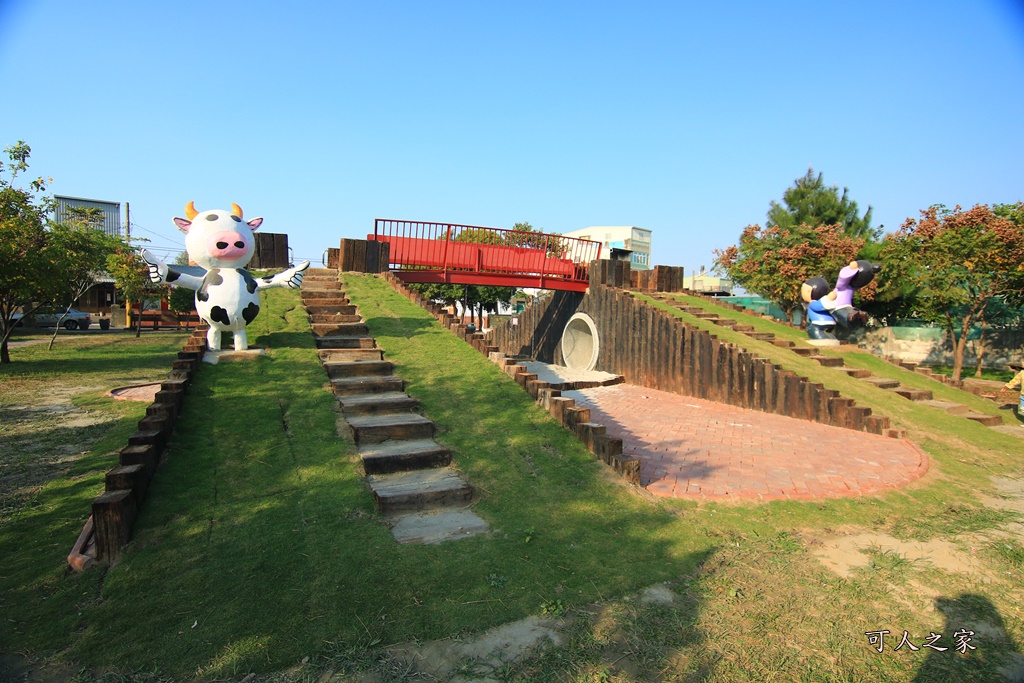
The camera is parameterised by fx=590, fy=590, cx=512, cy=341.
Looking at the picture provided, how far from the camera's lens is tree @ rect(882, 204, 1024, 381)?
15.4m

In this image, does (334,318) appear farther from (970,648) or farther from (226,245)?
(970,648)

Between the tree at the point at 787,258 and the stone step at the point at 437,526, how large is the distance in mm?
19038

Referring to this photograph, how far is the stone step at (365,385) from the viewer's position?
7.12 m

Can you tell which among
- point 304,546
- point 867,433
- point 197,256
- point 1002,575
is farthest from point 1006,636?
point 197,256

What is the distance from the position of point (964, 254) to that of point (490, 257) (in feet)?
42.6

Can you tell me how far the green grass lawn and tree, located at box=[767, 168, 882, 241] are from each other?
29493 mm

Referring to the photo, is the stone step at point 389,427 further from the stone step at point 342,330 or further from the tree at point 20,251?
the tree at point 20,251

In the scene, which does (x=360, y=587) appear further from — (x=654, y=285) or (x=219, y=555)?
(x=654, y=285)

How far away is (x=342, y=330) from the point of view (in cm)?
907

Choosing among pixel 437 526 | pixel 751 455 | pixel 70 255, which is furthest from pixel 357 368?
pixel 70 255

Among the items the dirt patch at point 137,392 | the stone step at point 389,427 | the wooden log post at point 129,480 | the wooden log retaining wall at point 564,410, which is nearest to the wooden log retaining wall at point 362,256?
the wooden log retaining wall at point 564,410

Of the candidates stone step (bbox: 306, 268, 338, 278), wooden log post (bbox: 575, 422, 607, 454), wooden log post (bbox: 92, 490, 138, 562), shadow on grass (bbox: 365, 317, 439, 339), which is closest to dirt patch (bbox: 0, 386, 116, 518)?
wooden log post (bbox: 92, 490, 138, 562)

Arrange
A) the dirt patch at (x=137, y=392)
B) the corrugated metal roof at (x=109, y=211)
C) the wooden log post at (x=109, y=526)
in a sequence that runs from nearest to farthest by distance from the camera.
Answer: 1. the wooden log post at (x=109, y=526)
2. the dirt patch at (x=137, y=392)
3. the corrugated metal roof at (x=109, y=211)

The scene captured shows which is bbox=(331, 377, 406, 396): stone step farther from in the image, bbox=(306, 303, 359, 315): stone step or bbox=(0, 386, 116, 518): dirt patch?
bbox=(0, 386, 116, 518): dirt patch
